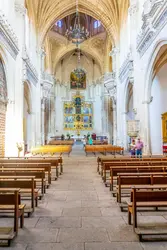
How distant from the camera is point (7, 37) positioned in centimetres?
1200

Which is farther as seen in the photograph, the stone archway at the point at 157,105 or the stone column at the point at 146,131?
the stone archway at the point at 157,105

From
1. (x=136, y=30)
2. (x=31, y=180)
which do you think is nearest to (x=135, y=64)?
(x=136, y=30)

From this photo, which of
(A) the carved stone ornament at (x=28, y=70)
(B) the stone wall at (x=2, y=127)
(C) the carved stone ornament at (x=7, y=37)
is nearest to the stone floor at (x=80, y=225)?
(B) the stone wall at (x=2, y=127)

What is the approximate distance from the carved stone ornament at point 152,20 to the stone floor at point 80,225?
8906 millimetres

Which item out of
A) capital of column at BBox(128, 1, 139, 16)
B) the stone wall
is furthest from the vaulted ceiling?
the stone wall

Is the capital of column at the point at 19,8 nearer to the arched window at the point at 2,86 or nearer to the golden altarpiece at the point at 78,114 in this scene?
the arched window at the point at 2,86

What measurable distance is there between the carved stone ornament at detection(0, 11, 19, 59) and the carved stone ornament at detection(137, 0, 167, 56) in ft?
24.8

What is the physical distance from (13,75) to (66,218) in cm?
1191

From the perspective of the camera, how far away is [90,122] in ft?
118

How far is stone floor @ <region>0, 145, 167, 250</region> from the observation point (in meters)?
2.92

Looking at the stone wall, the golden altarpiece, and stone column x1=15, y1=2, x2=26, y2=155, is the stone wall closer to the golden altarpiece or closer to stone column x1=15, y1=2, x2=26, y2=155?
stone column x1=15, y1=2, x2=26, y2=155

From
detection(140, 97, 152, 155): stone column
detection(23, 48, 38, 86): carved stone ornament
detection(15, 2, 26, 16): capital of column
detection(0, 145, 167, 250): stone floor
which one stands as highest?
detection(15, 2, 26, 16): capital of column

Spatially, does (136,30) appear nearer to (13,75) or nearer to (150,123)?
(150,123)

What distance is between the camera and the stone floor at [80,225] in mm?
2918
